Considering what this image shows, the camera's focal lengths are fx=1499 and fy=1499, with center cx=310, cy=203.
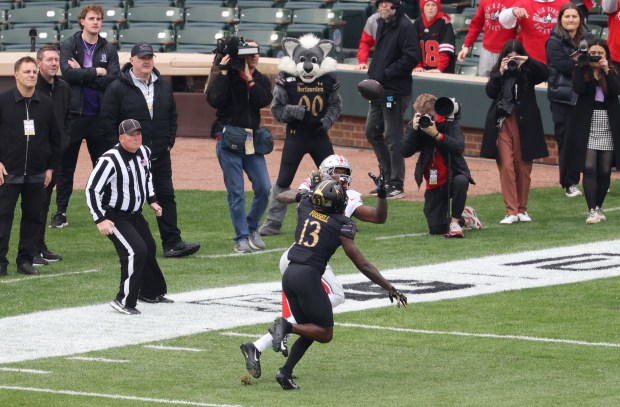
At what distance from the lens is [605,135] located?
1549cm

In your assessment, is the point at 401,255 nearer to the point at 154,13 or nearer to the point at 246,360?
the point at 246,360

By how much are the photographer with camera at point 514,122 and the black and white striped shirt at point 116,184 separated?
499 cm

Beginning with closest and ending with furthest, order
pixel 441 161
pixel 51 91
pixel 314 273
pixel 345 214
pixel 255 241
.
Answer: pixel 314 273
pixel 345 214
pixel 51 91
pixel 255 241
pixel 441 161

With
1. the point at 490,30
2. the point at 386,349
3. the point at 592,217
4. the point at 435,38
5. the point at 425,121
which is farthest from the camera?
the point at 435,38

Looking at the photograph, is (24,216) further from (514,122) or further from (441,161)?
(514,122)

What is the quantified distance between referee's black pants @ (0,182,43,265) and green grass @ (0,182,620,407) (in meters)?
0.33

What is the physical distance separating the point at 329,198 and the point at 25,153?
4841 millimetres

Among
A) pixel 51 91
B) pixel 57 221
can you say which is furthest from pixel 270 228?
pixel 51 91

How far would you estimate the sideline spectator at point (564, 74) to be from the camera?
1617cm

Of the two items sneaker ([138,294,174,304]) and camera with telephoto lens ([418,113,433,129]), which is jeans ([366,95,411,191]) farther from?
sneaker ([138,294,174,304])

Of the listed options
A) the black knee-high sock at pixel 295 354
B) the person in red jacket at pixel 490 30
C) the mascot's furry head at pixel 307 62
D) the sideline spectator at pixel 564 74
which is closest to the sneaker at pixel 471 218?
the sideline spectator at pixel 564 74

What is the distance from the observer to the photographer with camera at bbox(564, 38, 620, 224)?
1537cm

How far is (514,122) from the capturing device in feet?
51.8

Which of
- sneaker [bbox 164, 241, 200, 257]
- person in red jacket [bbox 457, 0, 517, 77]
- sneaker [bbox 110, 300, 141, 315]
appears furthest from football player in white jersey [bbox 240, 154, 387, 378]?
person in red jacket [bbox 457, 0, 517, 77]
